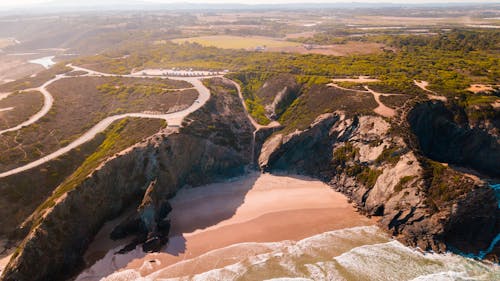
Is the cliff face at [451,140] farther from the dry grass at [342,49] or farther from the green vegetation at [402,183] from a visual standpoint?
the dry grass at [342,49]

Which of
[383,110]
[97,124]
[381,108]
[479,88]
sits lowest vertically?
[97,124]

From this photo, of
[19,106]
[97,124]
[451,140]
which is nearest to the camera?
[451,140]

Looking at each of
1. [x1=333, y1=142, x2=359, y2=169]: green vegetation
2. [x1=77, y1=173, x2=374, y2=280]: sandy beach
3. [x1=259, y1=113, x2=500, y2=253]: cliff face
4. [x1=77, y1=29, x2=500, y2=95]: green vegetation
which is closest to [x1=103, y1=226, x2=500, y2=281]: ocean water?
[x1=77, y1=173, x2=374, y2=280]: sandy beach

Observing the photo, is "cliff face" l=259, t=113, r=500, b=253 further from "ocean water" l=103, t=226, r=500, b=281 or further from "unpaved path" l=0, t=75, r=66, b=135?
"unpaved path" l=0, t=75, r=66, b=135

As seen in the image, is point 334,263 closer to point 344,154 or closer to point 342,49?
point 344,154

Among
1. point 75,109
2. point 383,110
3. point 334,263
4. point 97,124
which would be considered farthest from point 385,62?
point 75,109

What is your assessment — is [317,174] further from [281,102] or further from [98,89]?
[98,89]
